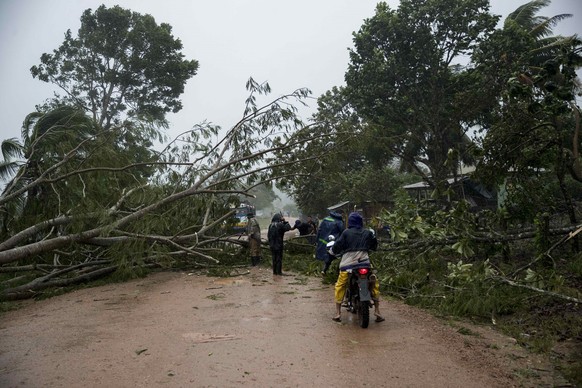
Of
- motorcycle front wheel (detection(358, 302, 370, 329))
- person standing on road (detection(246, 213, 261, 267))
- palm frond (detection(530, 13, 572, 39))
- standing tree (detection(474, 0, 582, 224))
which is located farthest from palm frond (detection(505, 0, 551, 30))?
motorcycle front wheel (detection(358, 302, 370, 329))

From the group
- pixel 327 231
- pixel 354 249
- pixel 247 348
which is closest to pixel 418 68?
pixel 327 231

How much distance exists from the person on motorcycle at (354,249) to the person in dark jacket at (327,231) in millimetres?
1389

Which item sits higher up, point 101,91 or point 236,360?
point 101,91

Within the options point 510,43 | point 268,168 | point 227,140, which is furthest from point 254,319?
point 510,43

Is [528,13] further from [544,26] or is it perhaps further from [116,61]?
[116,61]

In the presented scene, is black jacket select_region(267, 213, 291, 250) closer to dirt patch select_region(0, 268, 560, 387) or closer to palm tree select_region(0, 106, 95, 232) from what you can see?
dirt patch select_region(0, 268, 560, 387)

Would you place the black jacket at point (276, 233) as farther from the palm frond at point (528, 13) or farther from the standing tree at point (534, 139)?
the palm frond at point (528, 13)

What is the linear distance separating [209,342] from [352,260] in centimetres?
202

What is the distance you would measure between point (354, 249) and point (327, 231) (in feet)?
7.90

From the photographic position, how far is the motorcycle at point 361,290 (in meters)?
5.29

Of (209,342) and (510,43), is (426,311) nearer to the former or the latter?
(209,342)

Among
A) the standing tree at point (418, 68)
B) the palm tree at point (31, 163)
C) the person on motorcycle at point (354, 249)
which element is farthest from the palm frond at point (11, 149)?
the standing tree at point (418, 68)

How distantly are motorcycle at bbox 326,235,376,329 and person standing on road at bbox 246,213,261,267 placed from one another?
4913 millimetres

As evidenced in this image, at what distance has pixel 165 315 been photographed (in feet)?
20.3
